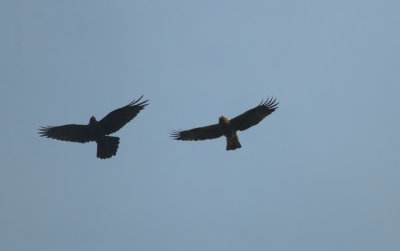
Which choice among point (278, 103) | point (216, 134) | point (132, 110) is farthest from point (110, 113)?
point (278, 103)

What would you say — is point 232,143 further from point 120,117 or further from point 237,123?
point 120,117

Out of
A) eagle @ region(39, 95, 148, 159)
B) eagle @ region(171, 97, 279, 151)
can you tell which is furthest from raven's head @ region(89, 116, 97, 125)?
eagle @ region(171, 97, 279, 151)

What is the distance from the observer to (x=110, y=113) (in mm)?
17203

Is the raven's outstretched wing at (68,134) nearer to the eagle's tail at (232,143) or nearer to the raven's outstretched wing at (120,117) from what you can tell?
the raven's outstretched wing at (120,117)

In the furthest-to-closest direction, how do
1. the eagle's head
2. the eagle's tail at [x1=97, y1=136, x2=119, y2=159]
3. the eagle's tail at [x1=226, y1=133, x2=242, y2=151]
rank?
1. the eagle's tail at [x1=97, y1=136, x2=119, y2=159]
2. the eagle's head
3. the eagle's tail at [x1=226, y1=133, x2=242, y2=151]

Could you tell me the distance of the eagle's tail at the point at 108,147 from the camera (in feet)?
56.5

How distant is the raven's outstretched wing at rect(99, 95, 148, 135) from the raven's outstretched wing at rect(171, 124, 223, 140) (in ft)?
4.72

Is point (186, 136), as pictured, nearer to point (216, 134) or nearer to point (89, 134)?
point (216, 134)

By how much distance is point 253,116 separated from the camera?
1712cm

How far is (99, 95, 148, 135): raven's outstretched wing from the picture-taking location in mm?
17250

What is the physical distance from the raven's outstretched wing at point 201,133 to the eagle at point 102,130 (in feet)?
4.91

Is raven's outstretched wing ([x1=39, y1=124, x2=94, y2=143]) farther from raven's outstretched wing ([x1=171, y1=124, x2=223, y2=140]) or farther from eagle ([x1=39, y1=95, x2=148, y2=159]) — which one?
raven's outstretched wing ([x1=171, y1=124, x2=223, y2=140])

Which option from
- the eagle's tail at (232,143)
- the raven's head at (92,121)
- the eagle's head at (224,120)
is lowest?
the eagle's tail at (232,143)

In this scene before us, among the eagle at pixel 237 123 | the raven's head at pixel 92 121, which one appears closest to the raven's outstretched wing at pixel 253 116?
the eagle at pixel 237 123
